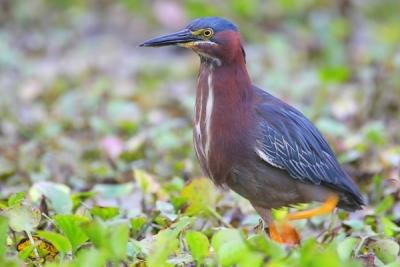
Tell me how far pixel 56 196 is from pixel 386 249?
1.71 m

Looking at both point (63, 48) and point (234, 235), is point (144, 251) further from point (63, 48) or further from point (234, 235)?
point (63, 48)

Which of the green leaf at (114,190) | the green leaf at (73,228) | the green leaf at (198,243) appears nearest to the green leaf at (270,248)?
the green leaf at (198,243)

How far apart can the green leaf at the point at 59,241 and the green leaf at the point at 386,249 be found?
1.48 m

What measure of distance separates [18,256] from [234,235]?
3.10 feet

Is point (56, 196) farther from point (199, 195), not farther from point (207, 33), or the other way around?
point (207, 33)

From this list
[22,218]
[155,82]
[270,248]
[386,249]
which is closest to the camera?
[270,248]

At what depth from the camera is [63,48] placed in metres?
9.99

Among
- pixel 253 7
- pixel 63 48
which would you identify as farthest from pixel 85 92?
pixel 253 7

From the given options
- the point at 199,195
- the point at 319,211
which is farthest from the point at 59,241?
the point at 319,211

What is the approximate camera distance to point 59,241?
425cm

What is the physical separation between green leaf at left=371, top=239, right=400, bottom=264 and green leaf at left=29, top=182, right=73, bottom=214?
1.57 m

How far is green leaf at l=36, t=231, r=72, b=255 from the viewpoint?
4.17m

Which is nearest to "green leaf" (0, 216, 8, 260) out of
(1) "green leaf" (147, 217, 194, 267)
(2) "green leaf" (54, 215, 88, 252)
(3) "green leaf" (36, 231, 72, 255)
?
(3) "green leaf" (36, 231, 72, 255)

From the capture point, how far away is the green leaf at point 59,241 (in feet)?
13.7
